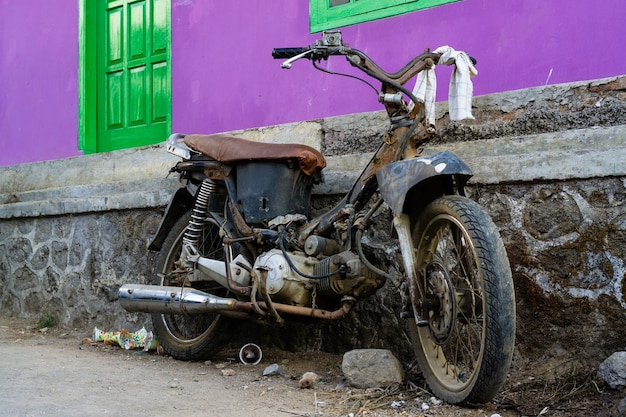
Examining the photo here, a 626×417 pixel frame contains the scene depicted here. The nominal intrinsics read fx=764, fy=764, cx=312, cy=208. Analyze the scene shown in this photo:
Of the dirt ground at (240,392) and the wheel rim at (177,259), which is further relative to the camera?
the wheel rim at (177,259)

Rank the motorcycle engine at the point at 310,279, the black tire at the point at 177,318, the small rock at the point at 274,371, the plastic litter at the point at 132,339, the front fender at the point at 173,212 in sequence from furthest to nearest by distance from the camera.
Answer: the plastic litter at the point at 132,339 → the front fender at the point at 173,212 → the black tire at the point at 177,318 → the small rock at the point at 274,371 → the motorcycle engine at the point at 310,279

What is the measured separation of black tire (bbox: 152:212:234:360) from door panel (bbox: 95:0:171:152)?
64.7 inches

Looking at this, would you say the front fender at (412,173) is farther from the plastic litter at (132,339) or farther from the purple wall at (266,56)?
the plastic litter at (132,339)

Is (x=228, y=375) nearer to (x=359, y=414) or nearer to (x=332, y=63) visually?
(x=359, y=414)

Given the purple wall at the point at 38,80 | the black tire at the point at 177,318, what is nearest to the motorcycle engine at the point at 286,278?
the black tire at the point at 177,318

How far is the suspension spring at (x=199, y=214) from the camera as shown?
15.1 ft

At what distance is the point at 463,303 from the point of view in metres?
3.24

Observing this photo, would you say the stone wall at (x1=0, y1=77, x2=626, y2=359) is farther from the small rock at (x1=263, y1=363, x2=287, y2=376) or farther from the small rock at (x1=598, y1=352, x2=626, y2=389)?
the small rock at (x1=263, y1=363, x2=287, y2=376)

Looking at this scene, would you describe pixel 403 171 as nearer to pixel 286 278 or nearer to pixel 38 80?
pixel 286 278

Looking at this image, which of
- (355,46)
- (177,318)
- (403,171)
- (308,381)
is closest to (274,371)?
(308,381)

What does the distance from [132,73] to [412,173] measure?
4.13m

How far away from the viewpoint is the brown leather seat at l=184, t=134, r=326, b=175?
426 centimetres

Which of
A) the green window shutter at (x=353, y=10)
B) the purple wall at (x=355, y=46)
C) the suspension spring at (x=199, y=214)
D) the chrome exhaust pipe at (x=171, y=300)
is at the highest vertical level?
the green window shutter at (x=353, y=10)

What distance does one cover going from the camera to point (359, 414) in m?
3.21
